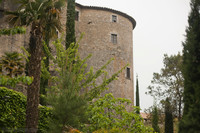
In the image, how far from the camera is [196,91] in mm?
6285

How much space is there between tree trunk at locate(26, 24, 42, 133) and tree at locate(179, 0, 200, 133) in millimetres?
5005

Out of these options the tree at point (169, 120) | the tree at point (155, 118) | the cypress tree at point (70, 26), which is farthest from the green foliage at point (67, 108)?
the tree at point (155, 118)

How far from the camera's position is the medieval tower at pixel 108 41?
2517 cm

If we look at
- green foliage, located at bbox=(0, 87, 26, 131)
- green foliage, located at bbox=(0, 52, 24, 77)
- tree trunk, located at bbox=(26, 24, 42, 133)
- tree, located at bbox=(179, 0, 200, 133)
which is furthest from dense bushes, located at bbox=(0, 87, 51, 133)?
tree, located at bbox=(179, 0, 200, 133)

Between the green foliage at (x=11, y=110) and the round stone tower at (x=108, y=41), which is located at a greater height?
the round stone tower at (x=108, y=41)

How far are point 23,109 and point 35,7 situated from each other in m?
3.96

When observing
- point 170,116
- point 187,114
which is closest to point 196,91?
point 187,114

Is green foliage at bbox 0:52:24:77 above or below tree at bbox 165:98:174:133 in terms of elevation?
above

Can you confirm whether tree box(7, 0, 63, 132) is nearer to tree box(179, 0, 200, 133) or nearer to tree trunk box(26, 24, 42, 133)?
tree trunk box(26, 24, 42, 133)

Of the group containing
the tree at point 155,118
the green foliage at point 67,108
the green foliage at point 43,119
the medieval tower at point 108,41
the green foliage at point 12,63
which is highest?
the medieval tower at point 108,41

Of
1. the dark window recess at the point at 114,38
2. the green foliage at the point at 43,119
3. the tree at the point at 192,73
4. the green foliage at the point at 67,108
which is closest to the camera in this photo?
the tree at the point at 192,73

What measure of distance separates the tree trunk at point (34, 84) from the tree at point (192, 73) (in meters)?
5.00

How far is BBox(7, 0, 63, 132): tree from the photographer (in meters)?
9.19

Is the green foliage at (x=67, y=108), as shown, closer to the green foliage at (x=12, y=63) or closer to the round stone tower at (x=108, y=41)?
the green foliage at (x=12, y=63)
